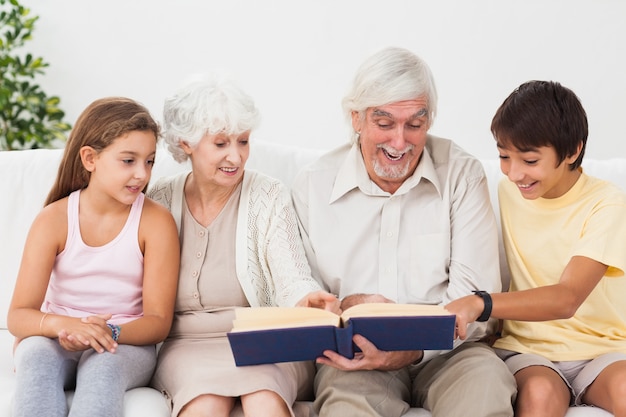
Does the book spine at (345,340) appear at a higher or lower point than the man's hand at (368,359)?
higher

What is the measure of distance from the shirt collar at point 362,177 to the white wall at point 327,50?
130cm

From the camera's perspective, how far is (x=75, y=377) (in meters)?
2.30

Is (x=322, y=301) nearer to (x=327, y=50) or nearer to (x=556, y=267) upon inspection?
(x=556, y=267)

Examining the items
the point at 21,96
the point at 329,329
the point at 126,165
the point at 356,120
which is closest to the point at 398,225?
the point at 356,120

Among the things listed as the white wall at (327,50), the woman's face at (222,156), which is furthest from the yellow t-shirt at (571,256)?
the white wall at (327,50)

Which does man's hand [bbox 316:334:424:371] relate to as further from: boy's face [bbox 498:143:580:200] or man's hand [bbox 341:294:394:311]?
boy's face [bbox 498:143:580:200]

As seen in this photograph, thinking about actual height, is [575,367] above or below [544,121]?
below

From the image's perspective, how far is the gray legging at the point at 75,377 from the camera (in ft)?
6.73

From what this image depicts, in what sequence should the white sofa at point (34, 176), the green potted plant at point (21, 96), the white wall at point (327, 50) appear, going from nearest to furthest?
1. the white sofa at point (34, 176)
2. the white wall at point (327, 50)
3. the green potted plant at point (21, 96)

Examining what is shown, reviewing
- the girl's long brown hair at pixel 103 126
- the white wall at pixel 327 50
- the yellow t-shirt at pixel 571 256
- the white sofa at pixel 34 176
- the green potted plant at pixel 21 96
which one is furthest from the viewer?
the green potted plant at pixel 21 96

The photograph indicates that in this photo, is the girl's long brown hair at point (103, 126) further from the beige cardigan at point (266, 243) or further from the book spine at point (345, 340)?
the book spine at point (345, 340)

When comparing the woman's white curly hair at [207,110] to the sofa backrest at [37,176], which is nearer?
the woman's white curly hair at [207,110]

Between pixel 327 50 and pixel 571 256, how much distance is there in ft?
6.45

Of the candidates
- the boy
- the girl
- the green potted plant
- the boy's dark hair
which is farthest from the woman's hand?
the green potted plant
